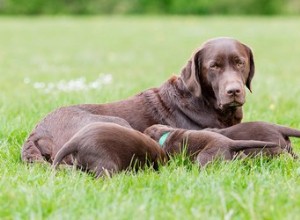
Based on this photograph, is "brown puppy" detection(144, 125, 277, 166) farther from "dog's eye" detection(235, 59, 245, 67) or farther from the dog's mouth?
"dog's eye" detection(235, 59, 245, 67)

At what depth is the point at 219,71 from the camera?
5.88 meters

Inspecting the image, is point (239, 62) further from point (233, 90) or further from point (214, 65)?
point (233, 90)

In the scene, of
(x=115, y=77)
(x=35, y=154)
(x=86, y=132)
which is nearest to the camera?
(x=86, y=132)

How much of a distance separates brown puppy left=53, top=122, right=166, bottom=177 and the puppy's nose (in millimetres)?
923

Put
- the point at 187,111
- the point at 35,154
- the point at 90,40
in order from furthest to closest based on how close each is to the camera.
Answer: the point at 90,40 < the point at 187,111 < the point at 35,154

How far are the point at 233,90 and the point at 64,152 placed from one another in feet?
5.23

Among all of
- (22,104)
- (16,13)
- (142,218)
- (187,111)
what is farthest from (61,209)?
(16,13)

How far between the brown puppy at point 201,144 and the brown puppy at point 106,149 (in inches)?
12.9

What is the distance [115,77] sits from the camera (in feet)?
40.7

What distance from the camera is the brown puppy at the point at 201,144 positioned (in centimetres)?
500

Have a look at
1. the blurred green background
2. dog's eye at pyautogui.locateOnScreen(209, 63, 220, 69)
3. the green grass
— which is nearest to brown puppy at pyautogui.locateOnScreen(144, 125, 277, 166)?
the green grass

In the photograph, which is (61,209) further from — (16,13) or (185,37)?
(16,13)

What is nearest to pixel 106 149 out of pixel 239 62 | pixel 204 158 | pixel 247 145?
pixel 204 158

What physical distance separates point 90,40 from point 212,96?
17.7 m
